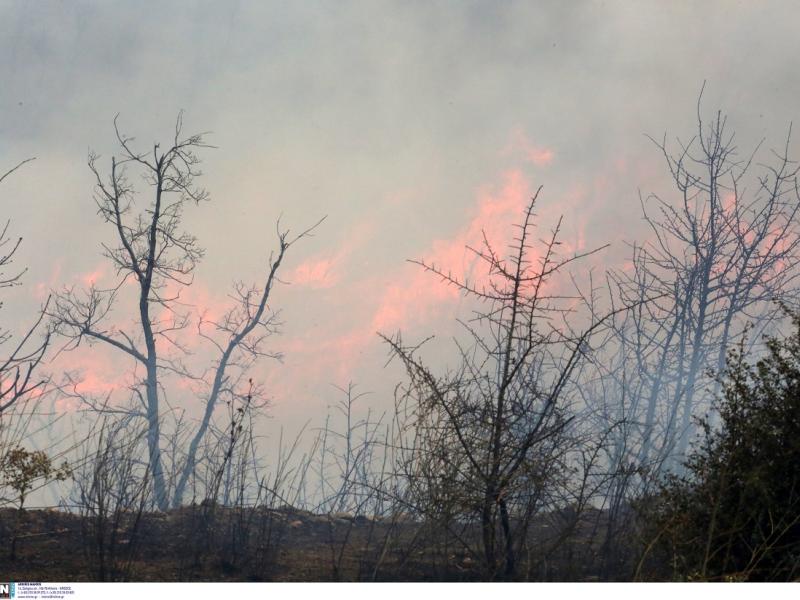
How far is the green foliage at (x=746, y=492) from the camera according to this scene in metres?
4.45

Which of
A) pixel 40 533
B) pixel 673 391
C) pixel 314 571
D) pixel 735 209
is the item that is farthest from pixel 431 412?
pixel 735 209

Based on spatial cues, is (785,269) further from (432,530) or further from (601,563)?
(432,530)

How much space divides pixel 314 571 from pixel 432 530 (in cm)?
89

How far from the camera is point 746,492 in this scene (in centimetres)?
439

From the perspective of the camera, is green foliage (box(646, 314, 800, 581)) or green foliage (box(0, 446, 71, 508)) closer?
green foliage (box(646, 314, 800, 581))

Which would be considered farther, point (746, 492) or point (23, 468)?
point (23, 468)

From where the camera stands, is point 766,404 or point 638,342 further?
point 638,342

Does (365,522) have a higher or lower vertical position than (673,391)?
lower

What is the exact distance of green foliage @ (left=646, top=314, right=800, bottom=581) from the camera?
4.45 m

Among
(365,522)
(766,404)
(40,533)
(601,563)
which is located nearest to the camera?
(766,404)

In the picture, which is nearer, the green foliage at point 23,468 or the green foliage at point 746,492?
the green foliage at point 746,492

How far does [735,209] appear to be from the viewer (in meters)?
7.88

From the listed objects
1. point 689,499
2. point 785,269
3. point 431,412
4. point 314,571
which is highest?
point 785,269

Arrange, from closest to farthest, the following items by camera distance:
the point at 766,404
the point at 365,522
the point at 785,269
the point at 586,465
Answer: the point at 766,404, the point at 586,465, the point at 365,522, the point at 785,269
